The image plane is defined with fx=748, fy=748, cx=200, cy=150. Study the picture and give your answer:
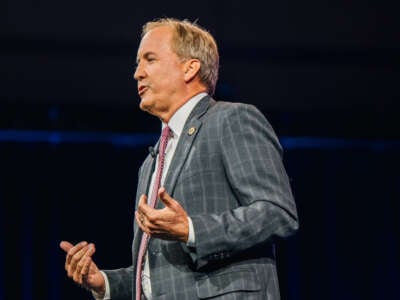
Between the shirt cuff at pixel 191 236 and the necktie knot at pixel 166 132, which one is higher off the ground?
the necktie knot at pixel 166 132

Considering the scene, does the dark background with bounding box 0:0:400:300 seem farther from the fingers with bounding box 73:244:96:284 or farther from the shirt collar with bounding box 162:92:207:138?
the fingers with bounding box 73:244:96:284

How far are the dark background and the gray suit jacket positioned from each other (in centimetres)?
274

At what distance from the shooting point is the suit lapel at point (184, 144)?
1863 millimetres

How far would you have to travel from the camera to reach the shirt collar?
2.03 metres

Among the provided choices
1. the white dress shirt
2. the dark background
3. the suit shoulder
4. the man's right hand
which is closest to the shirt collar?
the white dress shirt

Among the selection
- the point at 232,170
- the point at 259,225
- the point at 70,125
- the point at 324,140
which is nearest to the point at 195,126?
the point at 232,170

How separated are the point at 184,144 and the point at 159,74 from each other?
0.93ft

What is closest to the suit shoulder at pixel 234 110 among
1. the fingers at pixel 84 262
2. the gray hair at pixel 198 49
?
the gray hair at pixel 198 49

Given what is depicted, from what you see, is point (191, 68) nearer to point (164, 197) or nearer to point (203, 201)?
point (203, 201)

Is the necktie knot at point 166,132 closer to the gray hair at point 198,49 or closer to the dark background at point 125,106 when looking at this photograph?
the gray hair at point 198,49

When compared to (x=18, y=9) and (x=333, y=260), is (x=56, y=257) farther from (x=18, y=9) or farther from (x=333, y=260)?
(x=333, y=260)

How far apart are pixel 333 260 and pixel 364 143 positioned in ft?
2.72

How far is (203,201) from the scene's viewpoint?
1827 millimetres

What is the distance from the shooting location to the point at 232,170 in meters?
1.82
